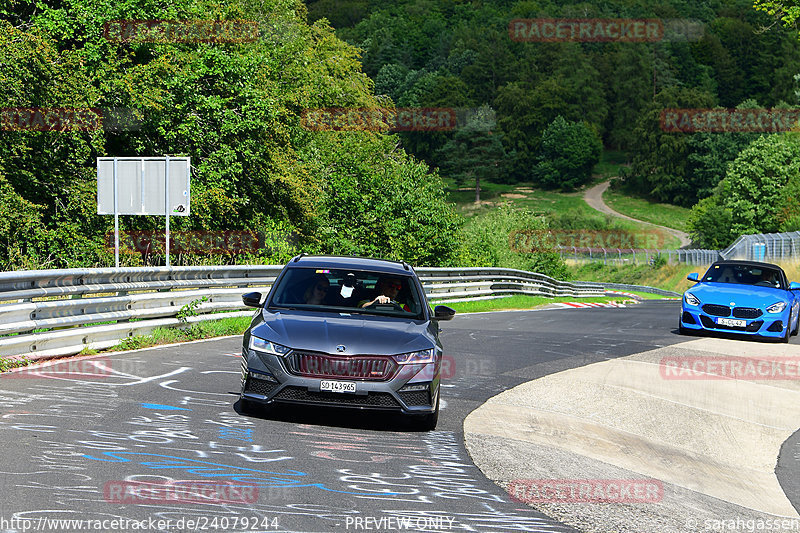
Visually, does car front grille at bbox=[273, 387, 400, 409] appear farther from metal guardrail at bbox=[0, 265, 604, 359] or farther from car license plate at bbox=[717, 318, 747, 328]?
car license plate at bbox=[717, 318, 747, 328]

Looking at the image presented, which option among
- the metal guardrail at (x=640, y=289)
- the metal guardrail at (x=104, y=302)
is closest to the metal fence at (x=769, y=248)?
the metal guardrail at (x=640, y=289)

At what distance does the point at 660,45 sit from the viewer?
196m

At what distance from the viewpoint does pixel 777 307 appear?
1855 centimetres

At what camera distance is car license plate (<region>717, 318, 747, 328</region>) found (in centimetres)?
1852

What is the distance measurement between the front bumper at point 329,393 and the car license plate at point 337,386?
30mm

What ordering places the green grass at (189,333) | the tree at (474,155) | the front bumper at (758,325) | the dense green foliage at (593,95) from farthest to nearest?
the tree at (474,155), the dense green foliage at (593,95), the front bumper at (758,325), the green grass at (189,333)

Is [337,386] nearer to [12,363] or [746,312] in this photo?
[12,363]

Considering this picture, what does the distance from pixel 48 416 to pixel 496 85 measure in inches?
7563

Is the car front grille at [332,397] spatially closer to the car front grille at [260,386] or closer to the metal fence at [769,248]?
the car front grille at [260,386]

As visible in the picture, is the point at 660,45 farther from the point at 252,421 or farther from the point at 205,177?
the point at 252,421

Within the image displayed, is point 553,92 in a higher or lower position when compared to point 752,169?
higher

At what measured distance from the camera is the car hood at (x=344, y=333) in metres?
8.14

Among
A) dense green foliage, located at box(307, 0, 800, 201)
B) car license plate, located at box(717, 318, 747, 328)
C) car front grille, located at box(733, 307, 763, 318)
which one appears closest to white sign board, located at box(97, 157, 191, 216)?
car license plate, located at box(717, 318, 747, 328)

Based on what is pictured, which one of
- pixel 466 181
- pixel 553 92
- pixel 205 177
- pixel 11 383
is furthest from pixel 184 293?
pixel 553 92
